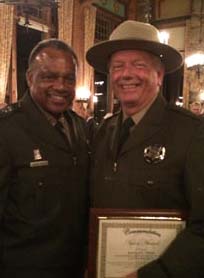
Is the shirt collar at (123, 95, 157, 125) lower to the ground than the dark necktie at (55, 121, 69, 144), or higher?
higher

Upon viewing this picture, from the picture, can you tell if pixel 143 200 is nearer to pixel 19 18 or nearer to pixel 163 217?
pixel 163 217

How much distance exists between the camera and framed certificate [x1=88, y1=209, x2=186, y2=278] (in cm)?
154

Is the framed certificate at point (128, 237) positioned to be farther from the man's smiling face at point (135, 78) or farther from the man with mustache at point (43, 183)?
the man's smiling face at point (135, 78)

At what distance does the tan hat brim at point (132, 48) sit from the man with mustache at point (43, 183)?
0.16 meters

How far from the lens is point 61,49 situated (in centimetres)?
217

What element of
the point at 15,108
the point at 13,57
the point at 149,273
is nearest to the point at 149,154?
the point at 149,273

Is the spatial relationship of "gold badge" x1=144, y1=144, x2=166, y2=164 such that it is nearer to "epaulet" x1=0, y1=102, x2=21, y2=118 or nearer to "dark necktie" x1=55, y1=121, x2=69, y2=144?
"dark necktie" x1=55, y1=121, x2=69, y2=144

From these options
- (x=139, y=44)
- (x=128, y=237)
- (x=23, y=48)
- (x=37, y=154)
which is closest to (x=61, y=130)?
(x=37, y=154)

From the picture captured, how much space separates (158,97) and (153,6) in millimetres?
12233

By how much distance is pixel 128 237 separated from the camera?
155 centimetres

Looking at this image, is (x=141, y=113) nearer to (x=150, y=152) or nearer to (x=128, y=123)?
(x=128, y=123)

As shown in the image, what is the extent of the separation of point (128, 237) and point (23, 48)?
9028mm

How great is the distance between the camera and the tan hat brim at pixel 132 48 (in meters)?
1.92

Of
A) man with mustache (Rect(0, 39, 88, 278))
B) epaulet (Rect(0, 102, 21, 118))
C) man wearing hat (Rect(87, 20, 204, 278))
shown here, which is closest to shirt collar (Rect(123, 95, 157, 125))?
man wearing hat (Rect(87, 20, 204, 278))
